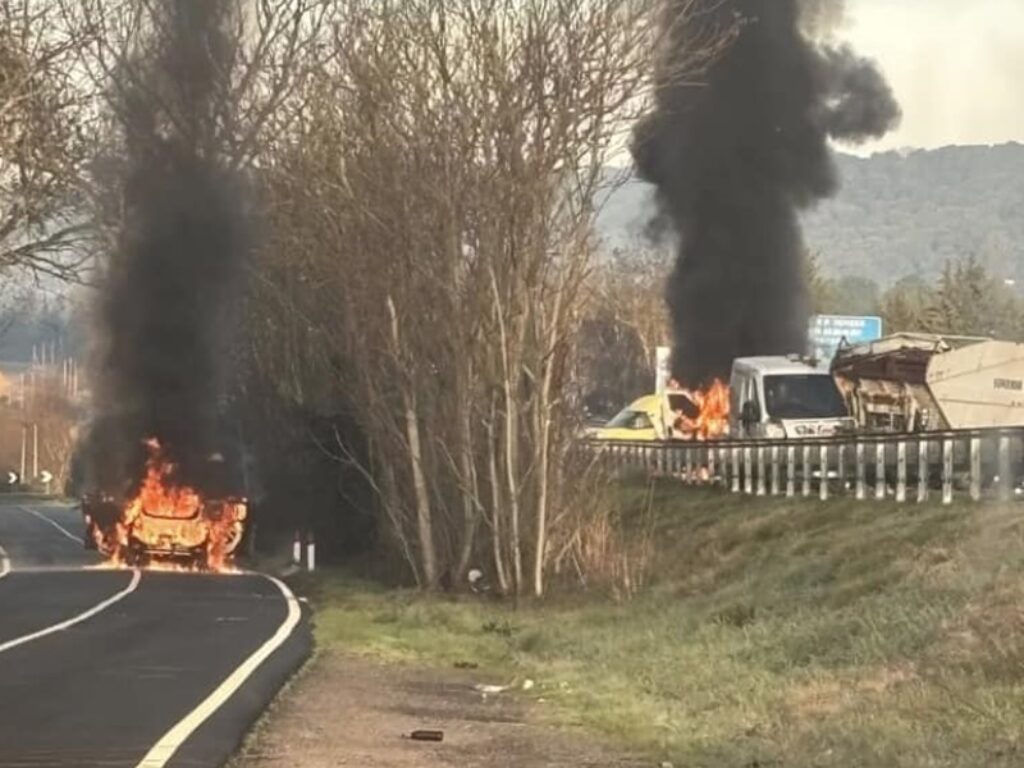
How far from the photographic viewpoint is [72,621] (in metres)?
22.3

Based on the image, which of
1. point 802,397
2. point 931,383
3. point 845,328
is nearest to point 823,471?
point 931,383

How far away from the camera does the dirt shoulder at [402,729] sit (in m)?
11.2

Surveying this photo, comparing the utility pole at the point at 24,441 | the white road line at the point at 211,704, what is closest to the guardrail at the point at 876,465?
the white road line at the point at 211,704

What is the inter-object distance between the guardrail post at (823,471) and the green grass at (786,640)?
37cm

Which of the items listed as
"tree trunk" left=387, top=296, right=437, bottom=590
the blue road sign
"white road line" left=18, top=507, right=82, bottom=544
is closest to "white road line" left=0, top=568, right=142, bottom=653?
"tree trunk" left=387, top=296, right=437, bottom=590

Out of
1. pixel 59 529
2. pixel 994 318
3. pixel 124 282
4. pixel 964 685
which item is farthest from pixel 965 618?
pixel 994 318

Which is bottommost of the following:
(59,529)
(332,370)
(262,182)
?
(59,529)

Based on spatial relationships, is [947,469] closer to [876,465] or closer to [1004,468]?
[1004,468]

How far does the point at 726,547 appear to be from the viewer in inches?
1125

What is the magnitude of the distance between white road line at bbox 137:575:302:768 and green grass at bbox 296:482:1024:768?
72 cm

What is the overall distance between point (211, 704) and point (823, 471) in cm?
1806

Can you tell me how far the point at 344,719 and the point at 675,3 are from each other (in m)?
15.9

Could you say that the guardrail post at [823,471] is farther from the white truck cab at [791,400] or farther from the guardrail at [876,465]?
the white truck cab at [791,400]

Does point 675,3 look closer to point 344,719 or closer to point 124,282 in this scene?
point 124,282
